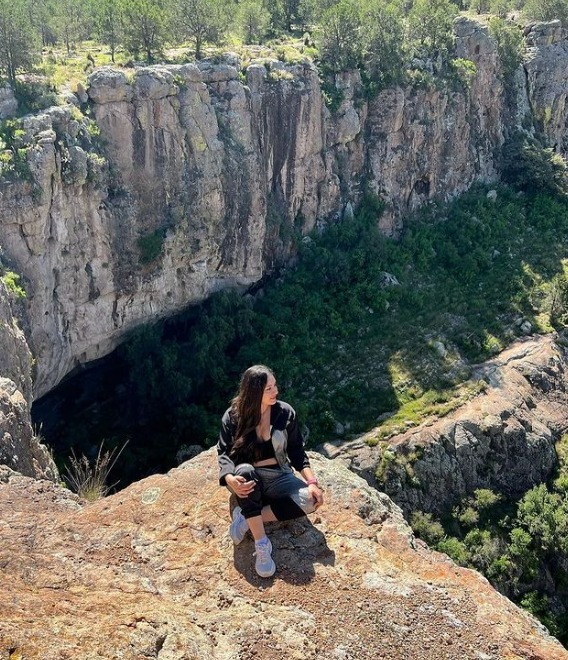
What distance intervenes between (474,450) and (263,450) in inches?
809

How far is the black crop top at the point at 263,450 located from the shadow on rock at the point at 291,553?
94 centimetres

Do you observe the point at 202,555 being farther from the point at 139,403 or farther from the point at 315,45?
the point at 315,45

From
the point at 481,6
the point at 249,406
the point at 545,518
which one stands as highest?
the point at 481,6

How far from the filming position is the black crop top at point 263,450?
25.2ft

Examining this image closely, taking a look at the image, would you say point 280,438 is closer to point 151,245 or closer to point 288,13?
point 151,245

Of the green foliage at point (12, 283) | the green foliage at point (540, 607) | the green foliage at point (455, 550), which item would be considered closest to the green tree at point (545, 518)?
the green foliage at point (540, 607)

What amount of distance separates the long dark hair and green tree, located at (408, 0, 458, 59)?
3453 centimetres

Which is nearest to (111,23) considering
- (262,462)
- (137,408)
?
(137,408)

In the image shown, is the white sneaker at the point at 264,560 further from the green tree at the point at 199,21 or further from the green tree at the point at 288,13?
the green tree at the point at 288,13

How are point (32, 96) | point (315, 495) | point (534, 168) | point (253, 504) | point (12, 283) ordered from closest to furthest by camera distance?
point (253, 504) → point (315, 495) → point (12, 283) → point (32, 96) → point (534, 168)

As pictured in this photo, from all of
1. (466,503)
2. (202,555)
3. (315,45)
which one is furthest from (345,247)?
(202,555)

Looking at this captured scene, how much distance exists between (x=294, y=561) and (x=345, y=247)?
93.1 feet

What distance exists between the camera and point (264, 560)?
7160mm

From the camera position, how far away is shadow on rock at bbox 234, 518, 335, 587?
724cm
